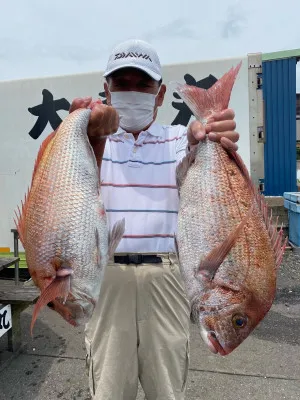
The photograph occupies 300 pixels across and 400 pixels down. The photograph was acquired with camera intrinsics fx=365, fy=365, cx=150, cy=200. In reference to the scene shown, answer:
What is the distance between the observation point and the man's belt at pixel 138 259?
6.95 ft

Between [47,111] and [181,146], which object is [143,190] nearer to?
[181,146]

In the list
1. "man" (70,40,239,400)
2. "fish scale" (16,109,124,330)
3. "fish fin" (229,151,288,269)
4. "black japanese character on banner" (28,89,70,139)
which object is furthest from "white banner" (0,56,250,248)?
"fish scale" (16,109,124,330)

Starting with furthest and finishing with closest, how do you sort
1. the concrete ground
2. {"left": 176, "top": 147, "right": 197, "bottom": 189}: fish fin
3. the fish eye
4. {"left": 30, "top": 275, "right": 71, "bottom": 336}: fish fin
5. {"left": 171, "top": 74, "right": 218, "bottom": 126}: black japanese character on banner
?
{"left": 171, "top": 74, "right": 218, "bottom": 126}: black japanese character on banner < the concrete ground < {"left": 176, "top": 147, "right": 197, "bottom": 189}: fish fin < the fish eye < {"left": 30, "top": 275, "right": 71, "bottom": 336}: fish fin

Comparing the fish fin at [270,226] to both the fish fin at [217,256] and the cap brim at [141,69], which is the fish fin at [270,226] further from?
the cap brim at [141,69]

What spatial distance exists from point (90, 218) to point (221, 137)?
2.42 ft

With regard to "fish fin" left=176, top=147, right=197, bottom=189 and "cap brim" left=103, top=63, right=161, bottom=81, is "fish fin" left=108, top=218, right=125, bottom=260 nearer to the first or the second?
"fish fin" left=176, top=147, right=197, bottom=189

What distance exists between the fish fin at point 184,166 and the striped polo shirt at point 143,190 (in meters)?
0.18

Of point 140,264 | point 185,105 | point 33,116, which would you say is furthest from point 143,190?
point 33,116

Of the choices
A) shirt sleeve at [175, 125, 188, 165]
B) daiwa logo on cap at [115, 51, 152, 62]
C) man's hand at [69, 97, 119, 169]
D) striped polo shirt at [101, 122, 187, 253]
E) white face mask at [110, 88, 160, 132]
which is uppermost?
daiwa logo on cap at [115, 51, 152, 62]

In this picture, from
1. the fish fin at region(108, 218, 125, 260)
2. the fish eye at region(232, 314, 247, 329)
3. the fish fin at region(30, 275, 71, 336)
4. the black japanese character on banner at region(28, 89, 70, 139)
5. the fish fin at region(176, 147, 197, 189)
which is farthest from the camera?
the black japanese character on banner at region(28, 89, 70, 139)

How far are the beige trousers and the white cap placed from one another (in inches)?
41.8

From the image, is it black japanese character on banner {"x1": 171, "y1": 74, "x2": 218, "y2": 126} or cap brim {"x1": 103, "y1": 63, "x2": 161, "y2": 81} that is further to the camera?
black japanese character on banner {"x1": 171, "y1": 74, "x2": 218, "y2": 126}

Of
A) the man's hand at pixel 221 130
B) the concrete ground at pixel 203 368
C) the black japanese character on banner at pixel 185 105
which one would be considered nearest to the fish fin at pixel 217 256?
the man's hand at pixel 221 130

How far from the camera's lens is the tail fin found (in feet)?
5.88
